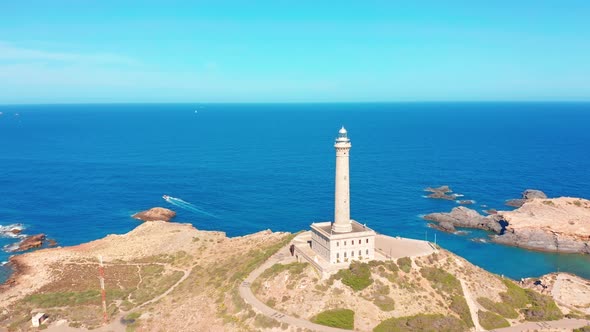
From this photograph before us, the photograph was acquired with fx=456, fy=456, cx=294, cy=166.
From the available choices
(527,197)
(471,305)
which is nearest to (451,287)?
(471,305)

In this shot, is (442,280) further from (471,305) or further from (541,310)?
(541,310)

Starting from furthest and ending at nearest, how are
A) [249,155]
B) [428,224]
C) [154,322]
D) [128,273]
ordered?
[249,155] → [428,224] → [128,273] → [154,322]

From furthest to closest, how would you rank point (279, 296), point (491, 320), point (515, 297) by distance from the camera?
point (515, 297) → point (279, 296) → point (491, 320)

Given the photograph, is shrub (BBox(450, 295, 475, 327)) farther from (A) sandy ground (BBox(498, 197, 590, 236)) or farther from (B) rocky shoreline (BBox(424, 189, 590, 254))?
(A) sandy ground (BBox(498, 197, 590, 236))

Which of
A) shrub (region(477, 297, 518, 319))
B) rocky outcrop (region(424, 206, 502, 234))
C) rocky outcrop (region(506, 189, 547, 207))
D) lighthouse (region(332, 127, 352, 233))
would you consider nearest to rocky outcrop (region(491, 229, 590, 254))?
rocky outcrop (region(424, 206, 502, 234))

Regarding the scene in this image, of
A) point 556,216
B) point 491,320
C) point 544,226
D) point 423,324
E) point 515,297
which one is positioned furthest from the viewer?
point 556,216

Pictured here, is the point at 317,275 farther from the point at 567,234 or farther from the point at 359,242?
the point at 567,234

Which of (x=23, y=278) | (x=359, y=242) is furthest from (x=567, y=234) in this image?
→ (x=23, y=278)
